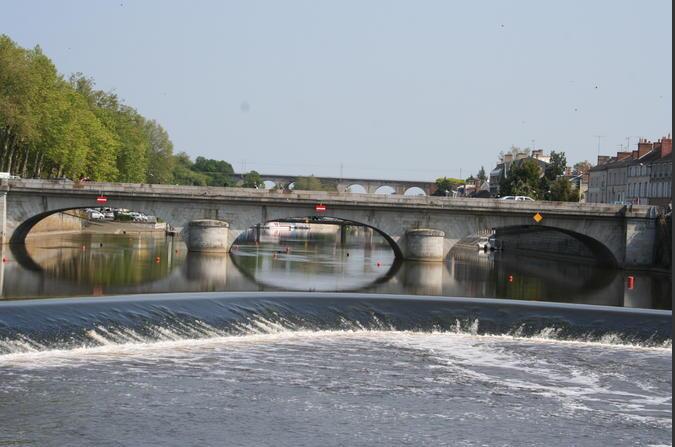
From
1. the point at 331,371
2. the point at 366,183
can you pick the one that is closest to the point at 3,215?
the point at 331,371

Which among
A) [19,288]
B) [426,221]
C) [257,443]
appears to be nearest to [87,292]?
[19,288]

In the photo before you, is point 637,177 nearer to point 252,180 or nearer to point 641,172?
point 641,172

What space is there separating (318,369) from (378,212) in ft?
129

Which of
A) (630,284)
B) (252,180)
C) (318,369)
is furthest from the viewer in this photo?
(252,180)

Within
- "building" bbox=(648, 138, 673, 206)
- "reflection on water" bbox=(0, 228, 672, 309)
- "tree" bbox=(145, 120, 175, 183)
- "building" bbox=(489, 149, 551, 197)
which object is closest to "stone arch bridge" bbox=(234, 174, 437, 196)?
"building" bbox=(489, 149, 551, 197)

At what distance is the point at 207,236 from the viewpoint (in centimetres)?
6116

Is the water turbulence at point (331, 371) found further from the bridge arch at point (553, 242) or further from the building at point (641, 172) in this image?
the building at point (641, 172)

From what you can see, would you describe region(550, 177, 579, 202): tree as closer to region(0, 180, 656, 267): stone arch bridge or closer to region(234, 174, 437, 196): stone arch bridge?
region(0, 180, 656, 267): stone arch bridge

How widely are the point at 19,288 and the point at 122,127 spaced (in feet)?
198

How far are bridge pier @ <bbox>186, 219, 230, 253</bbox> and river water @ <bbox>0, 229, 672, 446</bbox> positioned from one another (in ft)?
61.2

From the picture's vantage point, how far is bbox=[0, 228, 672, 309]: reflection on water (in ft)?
136

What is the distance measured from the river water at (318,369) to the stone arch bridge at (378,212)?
62.1 feet

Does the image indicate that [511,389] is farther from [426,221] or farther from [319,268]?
[426,221]

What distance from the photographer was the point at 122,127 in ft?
312
